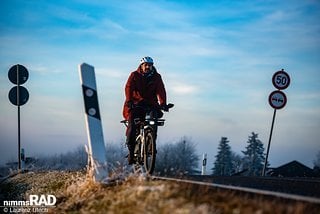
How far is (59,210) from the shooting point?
233 inches

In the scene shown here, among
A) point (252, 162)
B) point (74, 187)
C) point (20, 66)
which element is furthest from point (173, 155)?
point (74, 187)

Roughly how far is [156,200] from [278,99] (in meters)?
10.5

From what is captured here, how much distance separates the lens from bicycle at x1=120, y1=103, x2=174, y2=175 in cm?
844

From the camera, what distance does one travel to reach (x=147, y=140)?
8.68 meters

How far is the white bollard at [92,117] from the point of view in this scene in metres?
6.63

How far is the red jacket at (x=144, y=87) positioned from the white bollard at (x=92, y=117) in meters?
2.50

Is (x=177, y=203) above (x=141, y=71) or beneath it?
beneath

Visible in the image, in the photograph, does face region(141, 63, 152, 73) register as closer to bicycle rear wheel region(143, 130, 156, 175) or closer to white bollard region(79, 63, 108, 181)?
bicycle rear wheel region(143, 130, 156, 175)

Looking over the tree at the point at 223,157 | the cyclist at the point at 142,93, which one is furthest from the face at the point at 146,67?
the tree at the point at 223,157

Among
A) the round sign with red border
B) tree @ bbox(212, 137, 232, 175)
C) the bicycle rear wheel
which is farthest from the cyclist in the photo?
tree @ bbox(212, 137, 232, 175)

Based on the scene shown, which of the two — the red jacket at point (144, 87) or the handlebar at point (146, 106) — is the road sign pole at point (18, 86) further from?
the handlebar at point (146, 106)

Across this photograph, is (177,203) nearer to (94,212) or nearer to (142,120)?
(94,212)

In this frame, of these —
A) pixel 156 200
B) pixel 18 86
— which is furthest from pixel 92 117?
pixel 18 86

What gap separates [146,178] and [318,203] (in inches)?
94.3
